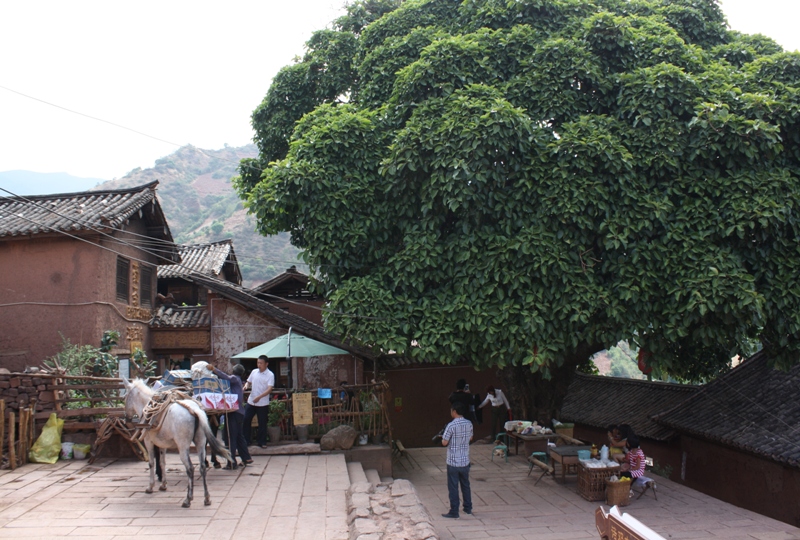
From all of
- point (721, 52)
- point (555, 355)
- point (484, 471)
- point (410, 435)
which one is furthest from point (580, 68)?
point (410, 435)

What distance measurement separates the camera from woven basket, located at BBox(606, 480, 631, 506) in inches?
419

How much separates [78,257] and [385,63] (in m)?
8.61

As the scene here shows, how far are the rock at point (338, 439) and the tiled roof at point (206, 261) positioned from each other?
11.2 m

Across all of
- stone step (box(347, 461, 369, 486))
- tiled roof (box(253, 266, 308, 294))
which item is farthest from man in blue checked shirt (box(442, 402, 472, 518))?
tiled roof (box(253, 266, 308, 294))

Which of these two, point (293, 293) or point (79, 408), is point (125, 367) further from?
point (293, 293)

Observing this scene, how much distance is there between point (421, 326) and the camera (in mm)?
11688

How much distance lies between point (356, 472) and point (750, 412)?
9359mm

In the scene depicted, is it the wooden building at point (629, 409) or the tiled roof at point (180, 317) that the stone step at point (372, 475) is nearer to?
the wooden building at point (629, 409)

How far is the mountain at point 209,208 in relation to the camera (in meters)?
62.6

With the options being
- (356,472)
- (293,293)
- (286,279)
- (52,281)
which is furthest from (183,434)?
(293,293)

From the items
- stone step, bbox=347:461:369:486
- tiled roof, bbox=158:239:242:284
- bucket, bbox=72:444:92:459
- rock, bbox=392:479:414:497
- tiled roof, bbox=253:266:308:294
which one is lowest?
stone step, bbox=347:461:369:486

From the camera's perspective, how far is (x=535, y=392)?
611 inches

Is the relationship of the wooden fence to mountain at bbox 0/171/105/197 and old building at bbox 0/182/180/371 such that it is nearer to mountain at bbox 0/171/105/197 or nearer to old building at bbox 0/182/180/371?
old building at bbox 0/182/180/371

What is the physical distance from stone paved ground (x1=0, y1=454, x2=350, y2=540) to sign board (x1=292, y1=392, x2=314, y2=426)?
1.02m
